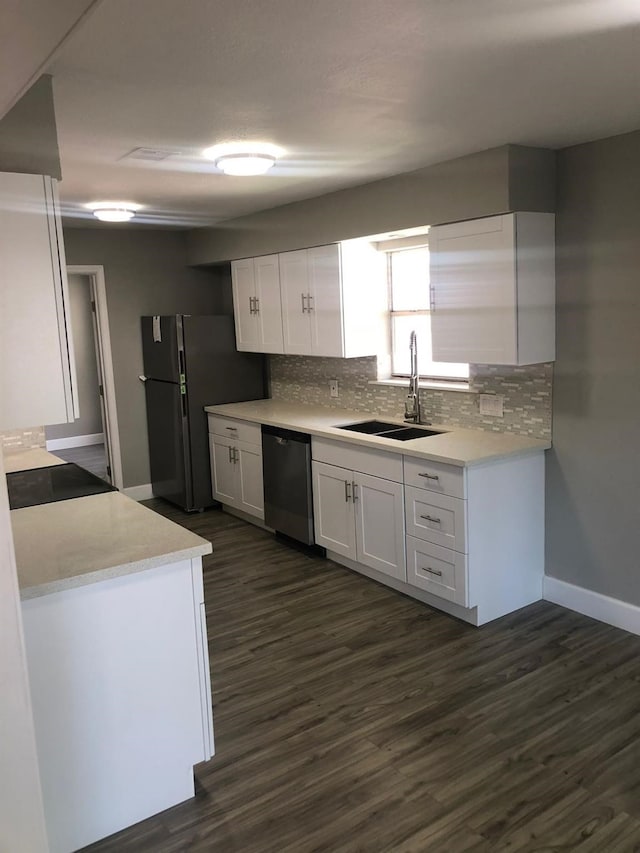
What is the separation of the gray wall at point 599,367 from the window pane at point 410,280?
1052 millimetres

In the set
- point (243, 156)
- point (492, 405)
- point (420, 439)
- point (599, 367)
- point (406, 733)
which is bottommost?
point (406, 733)

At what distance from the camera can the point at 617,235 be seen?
322 cm

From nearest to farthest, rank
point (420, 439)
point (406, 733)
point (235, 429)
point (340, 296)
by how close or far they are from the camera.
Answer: point (406, 733)
point (420, 439)
point (340, 296)
point (235, 429)

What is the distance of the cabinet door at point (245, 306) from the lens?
211 inches

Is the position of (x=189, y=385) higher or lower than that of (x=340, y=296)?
lower

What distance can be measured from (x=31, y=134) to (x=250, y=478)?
3233 millimetres

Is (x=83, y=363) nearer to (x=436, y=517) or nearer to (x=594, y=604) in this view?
(x=436, y=517)

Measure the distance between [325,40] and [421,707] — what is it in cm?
237

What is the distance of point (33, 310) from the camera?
2098mm

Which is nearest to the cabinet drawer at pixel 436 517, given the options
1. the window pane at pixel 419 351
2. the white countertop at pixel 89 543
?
the window pane at pixel 419 351

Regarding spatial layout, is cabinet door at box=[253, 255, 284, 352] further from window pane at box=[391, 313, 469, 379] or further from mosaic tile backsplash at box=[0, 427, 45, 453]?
mosaic tile backsplash at box=[0, 427, 45, 453]

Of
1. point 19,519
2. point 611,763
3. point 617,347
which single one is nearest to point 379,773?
point 611,763

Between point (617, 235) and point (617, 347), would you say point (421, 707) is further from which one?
point (617, 235)

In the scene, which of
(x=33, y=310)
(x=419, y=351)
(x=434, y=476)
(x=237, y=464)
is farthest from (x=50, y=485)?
(x=419, y=351)
